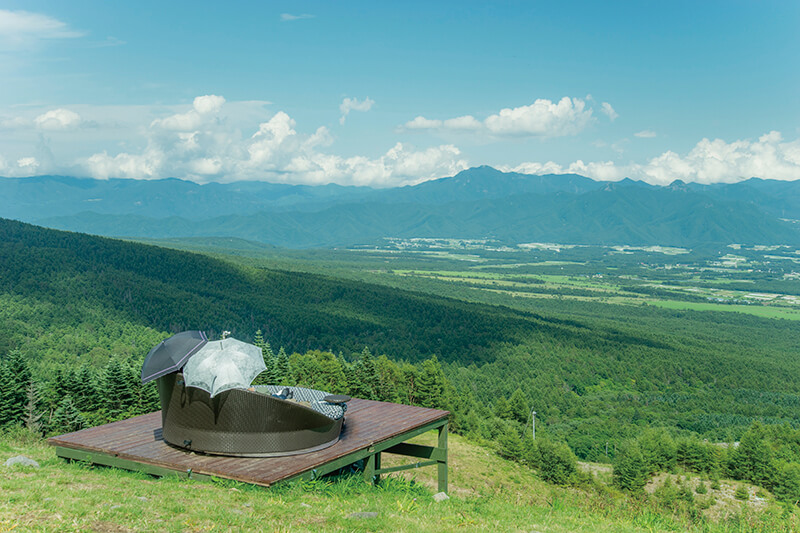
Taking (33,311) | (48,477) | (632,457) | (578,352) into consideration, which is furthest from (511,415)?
(33,311)

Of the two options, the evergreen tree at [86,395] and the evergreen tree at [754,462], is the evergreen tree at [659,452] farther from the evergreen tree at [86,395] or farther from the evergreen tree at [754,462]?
the evergreen tree at [86,395]

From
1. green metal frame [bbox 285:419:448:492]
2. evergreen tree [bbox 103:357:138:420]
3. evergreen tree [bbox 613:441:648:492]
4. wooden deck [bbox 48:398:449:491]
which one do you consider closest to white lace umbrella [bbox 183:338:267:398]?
wooden deck [bbox 48:398:449:491]

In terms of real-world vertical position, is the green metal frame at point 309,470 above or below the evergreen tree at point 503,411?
above

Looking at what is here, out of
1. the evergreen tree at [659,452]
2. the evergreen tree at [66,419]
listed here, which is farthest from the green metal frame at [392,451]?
the evergreen tree at [659,452]

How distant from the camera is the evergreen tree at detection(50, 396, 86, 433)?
35.5m

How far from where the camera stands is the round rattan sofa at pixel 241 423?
15109 mm

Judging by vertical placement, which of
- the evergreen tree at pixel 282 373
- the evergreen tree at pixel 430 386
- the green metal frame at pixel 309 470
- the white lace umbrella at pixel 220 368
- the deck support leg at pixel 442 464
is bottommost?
the evergreen tree at pixel 430 386

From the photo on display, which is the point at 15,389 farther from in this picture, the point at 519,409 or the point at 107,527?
the point at 519,409

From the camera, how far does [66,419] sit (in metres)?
35.7

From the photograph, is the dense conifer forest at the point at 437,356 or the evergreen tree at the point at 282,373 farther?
the dense conifer forest at the point at 437,356

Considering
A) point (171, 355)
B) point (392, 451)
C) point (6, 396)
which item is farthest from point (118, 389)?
point (171, 355)

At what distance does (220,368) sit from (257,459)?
2611 mm

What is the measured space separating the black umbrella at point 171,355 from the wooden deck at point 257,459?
217 cm

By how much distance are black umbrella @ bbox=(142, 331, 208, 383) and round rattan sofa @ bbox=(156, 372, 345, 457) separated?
0.41m
